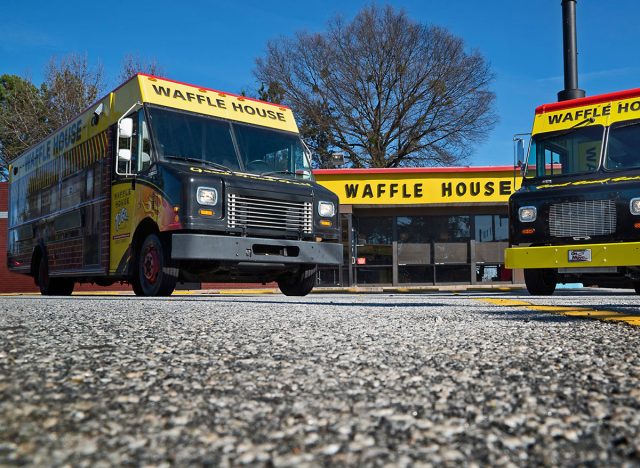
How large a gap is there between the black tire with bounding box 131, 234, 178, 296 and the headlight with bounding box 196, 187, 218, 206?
2.91 ft

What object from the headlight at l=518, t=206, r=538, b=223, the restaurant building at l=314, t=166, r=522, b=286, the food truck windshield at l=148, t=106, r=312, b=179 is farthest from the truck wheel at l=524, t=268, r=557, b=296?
the restaurant building at l=314, t=166, r=522, b=286

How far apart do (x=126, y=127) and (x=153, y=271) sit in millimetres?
1920

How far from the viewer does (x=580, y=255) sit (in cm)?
809

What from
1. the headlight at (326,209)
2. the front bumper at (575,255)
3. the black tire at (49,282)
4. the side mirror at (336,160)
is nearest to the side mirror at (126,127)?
the headlight at (326,209)

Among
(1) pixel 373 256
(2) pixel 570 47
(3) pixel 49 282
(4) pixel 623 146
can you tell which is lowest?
(3) pixel 49 282

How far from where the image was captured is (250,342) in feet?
9.94

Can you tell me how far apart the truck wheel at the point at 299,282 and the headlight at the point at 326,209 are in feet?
2.68

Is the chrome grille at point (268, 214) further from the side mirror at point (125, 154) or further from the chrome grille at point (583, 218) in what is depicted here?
the chrome grille at point (583, 218)

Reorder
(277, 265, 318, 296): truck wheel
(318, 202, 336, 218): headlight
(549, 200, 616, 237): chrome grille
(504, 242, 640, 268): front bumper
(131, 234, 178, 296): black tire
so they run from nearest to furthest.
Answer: (504, 242, 640, 268): front bumper < (131, 234, 178, 296): black tire < (549, 200, 616, 237): chrome grille < (318, 202, 336, 218): headlight < (277, 265, 318, 296): truck wheel

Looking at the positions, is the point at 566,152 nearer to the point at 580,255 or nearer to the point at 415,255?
the point at 580,255

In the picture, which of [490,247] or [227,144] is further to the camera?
[490,247]

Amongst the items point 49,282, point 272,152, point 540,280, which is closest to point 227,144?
point 272,152

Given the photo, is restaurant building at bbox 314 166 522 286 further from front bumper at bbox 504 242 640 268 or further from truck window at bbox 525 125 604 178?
front bumper at bbox 504 242 640 268

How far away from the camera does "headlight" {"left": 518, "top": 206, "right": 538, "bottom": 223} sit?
8.62 m
